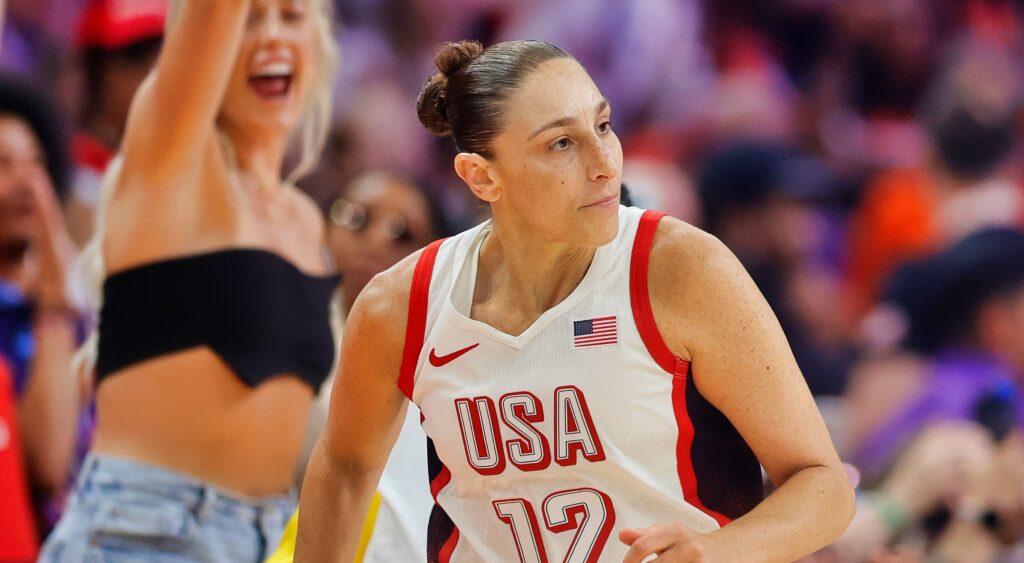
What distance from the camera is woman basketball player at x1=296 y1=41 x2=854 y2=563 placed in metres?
2.05

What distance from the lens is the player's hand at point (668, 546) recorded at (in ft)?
5.96

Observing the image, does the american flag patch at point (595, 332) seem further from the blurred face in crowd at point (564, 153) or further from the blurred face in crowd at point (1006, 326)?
the blurred face in crowd at point (1006, 326)

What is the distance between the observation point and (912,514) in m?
3.93

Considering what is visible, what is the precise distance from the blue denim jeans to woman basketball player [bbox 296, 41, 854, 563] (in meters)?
0.82

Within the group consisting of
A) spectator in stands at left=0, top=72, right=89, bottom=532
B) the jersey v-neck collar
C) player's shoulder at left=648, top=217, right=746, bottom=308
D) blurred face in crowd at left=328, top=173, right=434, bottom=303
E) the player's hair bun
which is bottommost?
spectator in stands at left=0, top=72, right=89, bottom=532

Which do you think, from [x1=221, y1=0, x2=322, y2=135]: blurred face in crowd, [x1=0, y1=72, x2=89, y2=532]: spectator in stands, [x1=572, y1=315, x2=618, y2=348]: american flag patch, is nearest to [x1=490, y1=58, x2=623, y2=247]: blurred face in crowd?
[x1=572, y1=315, x2=618, y2=348]: american flag patch

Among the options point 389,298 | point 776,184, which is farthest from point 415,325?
point 776,184

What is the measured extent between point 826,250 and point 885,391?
5.07 feet

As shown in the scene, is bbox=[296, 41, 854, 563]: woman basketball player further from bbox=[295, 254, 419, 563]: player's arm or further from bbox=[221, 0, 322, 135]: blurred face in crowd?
bbox=[221, 0, 322, 135]: blurred face in crowd

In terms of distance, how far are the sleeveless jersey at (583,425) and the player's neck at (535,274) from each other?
0.05 metres

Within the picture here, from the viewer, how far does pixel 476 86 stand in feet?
7.18

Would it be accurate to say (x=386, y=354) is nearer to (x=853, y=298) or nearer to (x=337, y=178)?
(x=337, y=178)

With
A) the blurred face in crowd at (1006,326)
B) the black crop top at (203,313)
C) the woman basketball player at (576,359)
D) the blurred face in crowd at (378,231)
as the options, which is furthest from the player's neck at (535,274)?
the blurred face in crowd at (1006,326)

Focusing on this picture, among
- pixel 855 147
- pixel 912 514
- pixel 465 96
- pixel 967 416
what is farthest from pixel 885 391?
pixel 465 96
